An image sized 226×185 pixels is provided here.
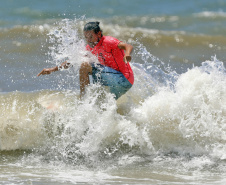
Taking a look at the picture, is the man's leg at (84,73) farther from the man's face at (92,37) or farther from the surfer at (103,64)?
the man's face at (92,37)

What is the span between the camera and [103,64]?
5590mm

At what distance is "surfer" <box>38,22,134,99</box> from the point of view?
5.49 m

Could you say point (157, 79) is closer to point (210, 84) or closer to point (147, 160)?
point (210, 84)

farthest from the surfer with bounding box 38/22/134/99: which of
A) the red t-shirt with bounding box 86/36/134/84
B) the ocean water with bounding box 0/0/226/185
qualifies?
the ocean water with bounding box 0/0/226/185

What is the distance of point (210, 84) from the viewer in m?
5.88

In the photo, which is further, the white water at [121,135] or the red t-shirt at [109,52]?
the red t-shirt at [109,52]

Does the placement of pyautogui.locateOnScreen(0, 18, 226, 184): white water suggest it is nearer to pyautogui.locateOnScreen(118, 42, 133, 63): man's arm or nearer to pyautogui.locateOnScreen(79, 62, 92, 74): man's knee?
pyautogui.locateOnScreen(79, 62, 92, 74): man's knee

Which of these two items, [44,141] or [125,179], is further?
[44,141]

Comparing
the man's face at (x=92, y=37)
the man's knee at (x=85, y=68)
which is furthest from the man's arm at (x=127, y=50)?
the man's knee at (x=85, y=68)

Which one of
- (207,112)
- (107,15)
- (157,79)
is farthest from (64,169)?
(107,15)

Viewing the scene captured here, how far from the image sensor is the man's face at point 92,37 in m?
5.45

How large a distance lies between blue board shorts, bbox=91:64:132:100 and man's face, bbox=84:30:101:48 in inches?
10.3

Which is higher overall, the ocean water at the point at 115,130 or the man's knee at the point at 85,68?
the man's knee at the point at 85,68

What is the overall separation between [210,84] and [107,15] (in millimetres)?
11758
